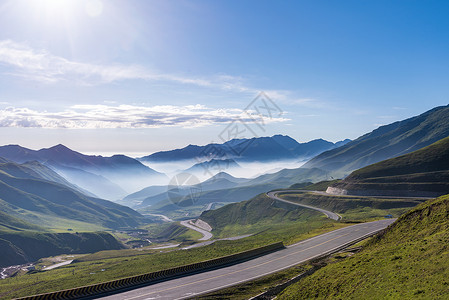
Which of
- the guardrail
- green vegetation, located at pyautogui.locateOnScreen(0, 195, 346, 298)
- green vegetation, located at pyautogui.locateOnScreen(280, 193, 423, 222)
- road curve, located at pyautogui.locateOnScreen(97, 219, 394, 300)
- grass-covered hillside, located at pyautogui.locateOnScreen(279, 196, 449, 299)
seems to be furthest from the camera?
green vegetation, located at pyautogui.locateOnScreen(280, 193, 423, 222)

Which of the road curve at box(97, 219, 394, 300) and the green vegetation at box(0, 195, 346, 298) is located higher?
the road curve at box(97, 219, 394, 300)

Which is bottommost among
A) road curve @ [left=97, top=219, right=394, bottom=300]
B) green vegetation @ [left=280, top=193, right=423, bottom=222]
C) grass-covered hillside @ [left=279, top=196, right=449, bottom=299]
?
green vegetation @ [left=280, top=193, right=423, bottom=222]

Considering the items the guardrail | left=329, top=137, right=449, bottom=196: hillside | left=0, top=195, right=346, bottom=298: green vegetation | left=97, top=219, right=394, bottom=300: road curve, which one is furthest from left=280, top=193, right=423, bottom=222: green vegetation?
the guardrail

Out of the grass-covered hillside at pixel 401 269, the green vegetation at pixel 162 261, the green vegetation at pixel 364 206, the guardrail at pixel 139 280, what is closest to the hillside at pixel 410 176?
the green vegetation at pixel 364 206

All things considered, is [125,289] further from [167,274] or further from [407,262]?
[407,262]

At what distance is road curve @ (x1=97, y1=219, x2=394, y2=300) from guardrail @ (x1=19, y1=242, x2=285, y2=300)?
210 centimetres

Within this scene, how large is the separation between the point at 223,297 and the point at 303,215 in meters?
134

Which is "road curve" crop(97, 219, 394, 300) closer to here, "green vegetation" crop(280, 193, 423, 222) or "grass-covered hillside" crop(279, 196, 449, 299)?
"grass-covered hillside" crop(279, 196, 449, 299)

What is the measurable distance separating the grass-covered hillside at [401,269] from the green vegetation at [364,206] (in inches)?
2883

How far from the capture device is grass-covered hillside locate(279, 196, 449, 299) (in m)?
31.5

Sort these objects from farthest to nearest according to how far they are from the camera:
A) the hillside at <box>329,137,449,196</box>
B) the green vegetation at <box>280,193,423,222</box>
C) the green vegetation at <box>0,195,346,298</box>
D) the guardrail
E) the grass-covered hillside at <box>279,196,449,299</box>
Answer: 1. the hillside at <box>329,137,449,196</box>
2. the green vegetation at <box>280,193,423,222</box>
3. the green vegetation at <box>0,195,346,298</box>
4. the guardrail
5. the grass-covered hillside at <box>279,196,449,299</box>

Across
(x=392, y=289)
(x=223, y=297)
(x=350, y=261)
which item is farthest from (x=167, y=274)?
(x=392, y=289)

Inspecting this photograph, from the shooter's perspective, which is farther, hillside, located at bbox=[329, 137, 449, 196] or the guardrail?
hillside, located at bbox=[329, 137, 449, 196]

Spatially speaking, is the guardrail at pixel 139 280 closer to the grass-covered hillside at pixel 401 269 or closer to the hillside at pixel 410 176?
the grass-covered hillside at pixel 401 269
